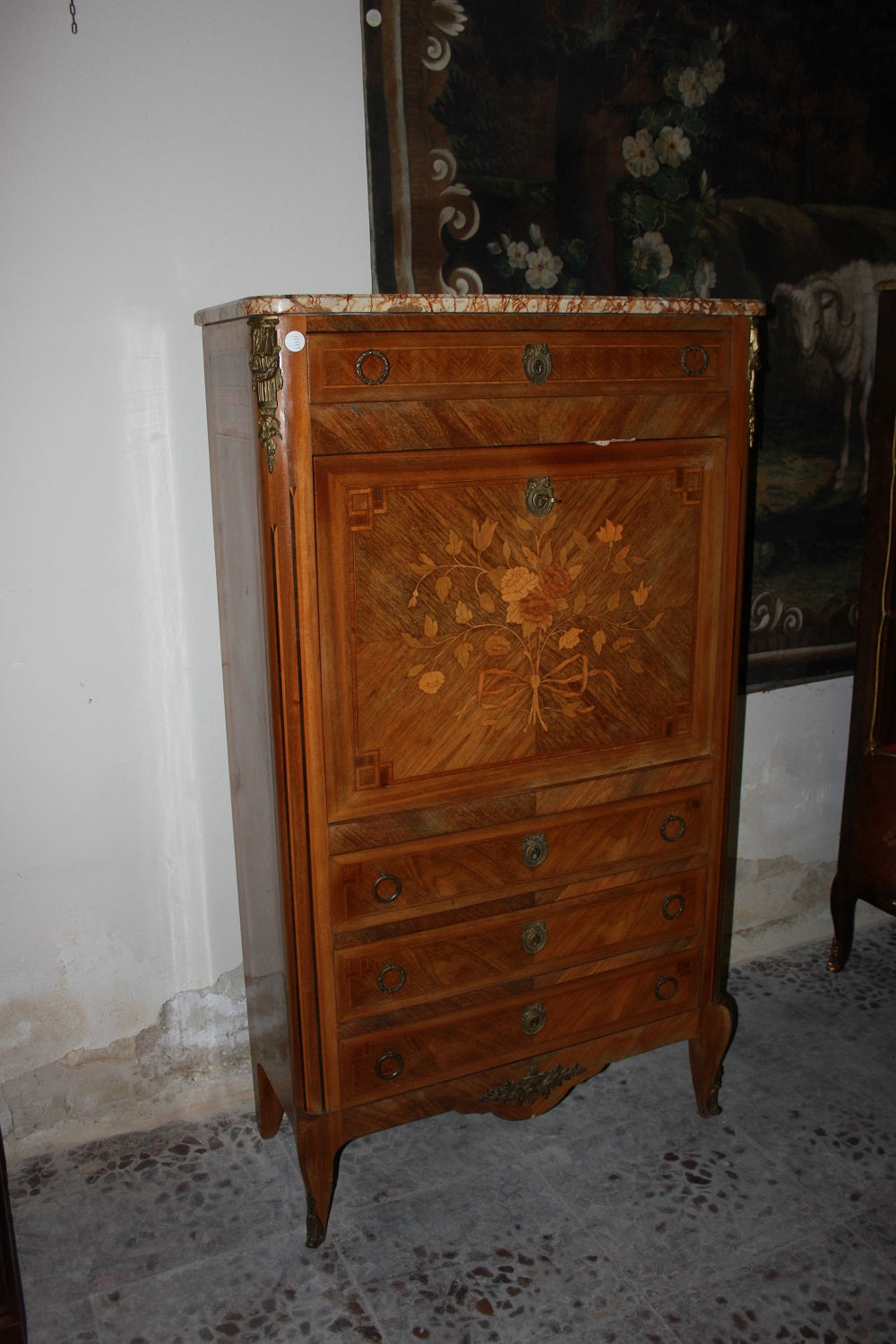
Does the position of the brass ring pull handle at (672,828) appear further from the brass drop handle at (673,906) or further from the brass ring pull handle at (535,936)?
the brass ring pull handle at (535,936)

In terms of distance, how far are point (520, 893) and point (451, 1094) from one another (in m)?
0.41

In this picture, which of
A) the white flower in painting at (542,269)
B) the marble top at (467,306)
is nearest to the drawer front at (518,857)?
the marble top at (467,306)

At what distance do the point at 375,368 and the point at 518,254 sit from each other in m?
0.89

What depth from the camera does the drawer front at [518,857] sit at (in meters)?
1.92

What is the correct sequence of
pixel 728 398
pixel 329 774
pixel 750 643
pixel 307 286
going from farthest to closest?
pixel 750 643 < pixel 307 286 < pixel 728 398 < pixel 329 774

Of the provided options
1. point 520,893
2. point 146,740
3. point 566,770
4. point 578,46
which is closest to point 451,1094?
point 520,893

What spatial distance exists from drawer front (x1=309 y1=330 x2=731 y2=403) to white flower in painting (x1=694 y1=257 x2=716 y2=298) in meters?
0.72

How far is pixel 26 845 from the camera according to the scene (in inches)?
88.4


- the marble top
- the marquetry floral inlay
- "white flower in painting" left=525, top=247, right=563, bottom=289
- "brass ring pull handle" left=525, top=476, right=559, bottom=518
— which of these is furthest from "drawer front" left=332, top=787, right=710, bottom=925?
"white flower in painting" left=525, top=247, right=563, bottom=289

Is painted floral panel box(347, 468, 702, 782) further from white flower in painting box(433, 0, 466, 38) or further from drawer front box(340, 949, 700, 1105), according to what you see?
white flower in painting box(433, 0, 466, 38)

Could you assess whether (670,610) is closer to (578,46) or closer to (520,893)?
(520,893)

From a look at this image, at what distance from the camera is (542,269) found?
8.04 ft

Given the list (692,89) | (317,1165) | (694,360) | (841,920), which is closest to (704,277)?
(692,89)

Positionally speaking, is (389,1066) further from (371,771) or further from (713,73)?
(713,73)
